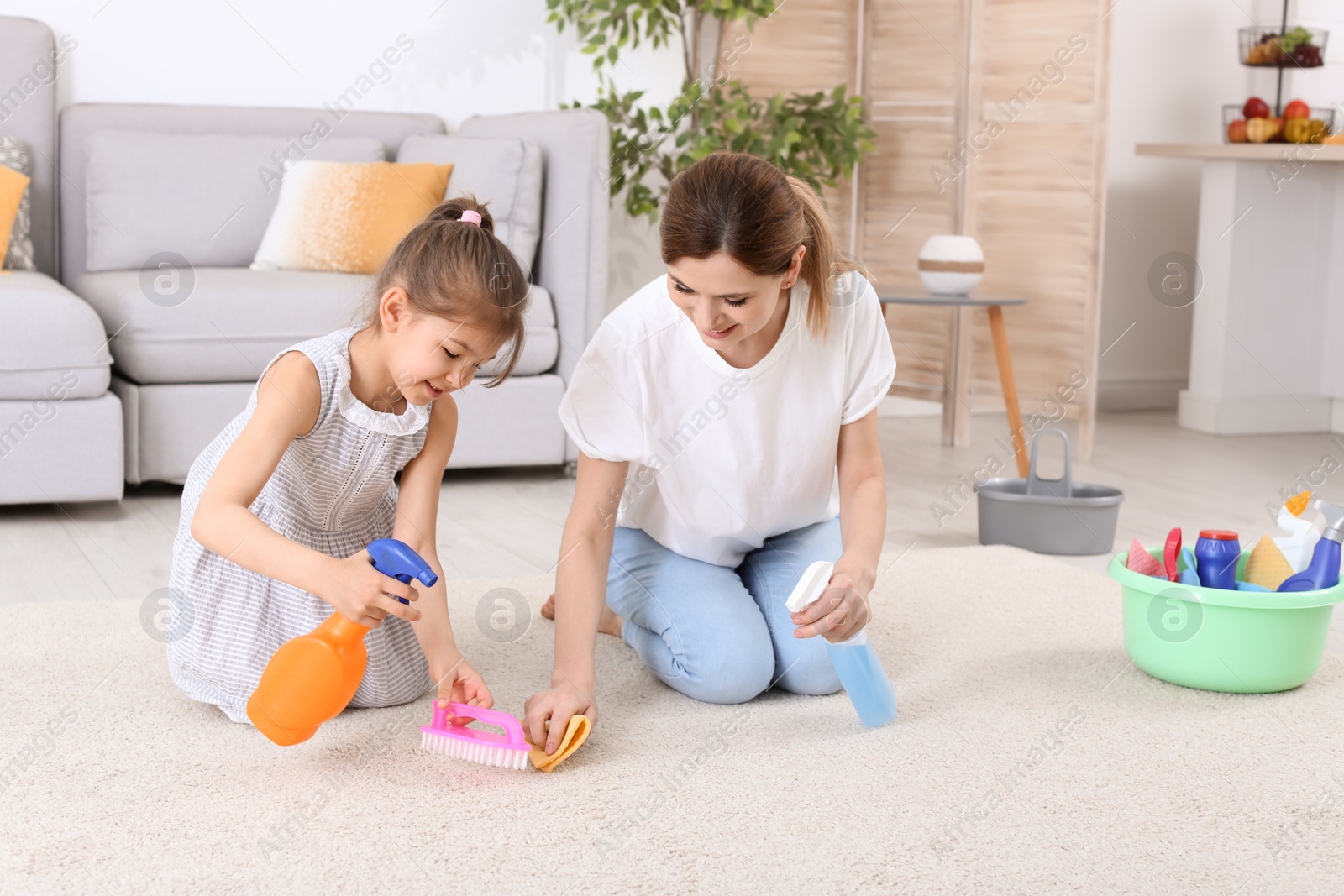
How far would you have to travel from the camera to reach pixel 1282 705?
1487mm

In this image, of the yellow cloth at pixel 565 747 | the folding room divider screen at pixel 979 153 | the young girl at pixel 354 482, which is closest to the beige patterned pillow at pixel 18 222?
the young girl at pixel 354 482

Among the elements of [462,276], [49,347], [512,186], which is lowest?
[49,347]

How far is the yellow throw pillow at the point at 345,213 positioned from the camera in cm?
273

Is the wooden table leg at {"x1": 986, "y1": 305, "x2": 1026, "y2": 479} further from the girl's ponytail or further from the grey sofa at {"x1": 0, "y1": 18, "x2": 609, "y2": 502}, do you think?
the girl's ponytail

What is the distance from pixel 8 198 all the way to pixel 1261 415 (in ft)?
10.1

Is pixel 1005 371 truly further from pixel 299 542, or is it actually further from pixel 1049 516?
pixel 299 542

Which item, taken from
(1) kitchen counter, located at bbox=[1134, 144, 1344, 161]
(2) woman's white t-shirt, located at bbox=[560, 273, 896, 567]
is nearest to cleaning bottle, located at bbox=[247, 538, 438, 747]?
(2) woman's white t-shirt, located at bbox=[560, 273, 896, 567]

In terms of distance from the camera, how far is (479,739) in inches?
48.4

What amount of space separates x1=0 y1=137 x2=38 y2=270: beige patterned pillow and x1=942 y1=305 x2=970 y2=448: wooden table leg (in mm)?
2127

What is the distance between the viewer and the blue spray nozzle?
43.4 inches

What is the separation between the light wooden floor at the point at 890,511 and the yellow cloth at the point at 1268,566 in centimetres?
57

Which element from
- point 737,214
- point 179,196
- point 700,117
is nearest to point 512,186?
point 700,117

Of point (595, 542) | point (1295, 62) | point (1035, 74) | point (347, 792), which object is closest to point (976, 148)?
point (1035, 74)

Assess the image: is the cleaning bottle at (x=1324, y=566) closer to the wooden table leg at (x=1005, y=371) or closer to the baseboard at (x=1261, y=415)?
the wooden table leg at (x=1005, y=371)
